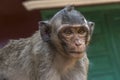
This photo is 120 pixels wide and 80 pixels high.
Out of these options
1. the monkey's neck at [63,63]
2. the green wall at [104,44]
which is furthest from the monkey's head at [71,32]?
the green wall at [104,44]

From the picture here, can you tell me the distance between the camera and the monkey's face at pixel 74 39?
10.5 ft

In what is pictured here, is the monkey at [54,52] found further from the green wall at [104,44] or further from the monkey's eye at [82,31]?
the green wall at [104,44]

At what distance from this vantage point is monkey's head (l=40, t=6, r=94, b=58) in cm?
321

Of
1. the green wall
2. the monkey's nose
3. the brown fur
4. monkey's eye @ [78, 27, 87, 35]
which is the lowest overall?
the green wall

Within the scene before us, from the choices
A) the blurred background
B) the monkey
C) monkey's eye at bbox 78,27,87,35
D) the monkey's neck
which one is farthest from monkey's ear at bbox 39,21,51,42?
the blurred background

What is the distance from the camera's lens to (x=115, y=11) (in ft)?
22.6

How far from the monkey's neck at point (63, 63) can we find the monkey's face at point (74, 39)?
0.56ft

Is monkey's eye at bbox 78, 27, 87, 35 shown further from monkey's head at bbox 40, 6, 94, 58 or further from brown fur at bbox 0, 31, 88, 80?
brown fur at bbox 0, 31, 88, 80

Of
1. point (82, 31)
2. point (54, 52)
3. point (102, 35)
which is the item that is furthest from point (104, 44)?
point (82, 31)

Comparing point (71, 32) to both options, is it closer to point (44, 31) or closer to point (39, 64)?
point (44, 31)

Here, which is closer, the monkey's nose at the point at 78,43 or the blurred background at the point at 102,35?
the monkey's nose at the point at 78,43

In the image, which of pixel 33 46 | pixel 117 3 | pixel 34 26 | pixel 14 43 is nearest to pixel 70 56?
pixel 33 46

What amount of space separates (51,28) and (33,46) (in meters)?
0.28

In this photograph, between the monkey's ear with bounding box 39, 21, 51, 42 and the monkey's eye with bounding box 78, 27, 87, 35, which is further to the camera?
the monkey's ear with bounding box 39, 21, 51, 42
